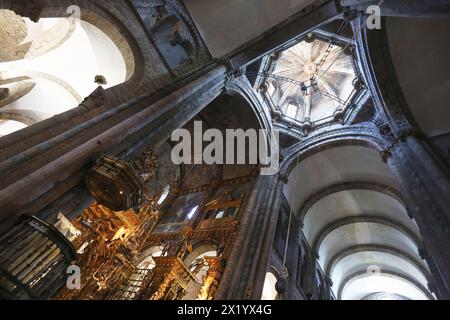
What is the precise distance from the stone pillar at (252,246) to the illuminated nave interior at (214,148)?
54 millimetres

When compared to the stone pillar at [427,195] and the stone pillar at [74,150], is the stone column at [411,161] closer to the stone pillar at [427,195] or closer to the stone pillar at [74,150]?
the stone pillar at [427,195]

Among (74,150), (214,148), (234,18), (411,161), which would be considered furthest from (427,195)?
→ (214,148)

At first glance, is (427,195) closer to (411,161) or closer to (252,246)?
(411,161)

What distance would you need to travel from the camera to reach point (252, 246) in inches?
317

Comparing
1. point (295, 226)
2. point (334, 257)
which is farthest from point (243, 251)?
point (334, 257)

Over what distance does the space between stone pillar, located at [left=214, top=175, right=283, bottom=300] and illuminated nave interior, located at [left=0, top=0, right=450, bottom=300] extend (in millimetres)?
54

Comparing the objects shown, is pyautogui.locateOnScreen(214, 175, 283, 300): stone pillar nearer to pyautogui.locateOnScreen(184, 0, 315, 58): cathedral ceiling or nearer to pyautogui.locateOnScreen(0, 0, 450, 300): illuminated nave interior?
pyautogui.locateOnScreen(0, 0, 450, 300): illuminated nave interior

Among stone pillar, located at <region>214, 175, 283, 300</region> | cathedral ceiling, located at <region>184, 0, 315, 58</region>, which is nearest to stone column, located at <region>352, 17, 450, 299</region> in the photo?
cathedral ceiling, located at <region>184, 0, 315, 58</region>

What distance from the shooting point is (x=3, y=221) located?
3160 millimetres

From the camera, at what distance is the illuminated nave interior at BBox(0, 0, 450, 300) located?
4.12m

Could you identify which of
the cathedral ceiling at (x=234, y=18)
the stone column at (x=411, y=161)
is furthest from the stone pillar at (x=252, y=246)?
the cathedral ceiling at (x=234, y=18)

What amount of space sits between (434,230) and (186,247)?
22.7ft
